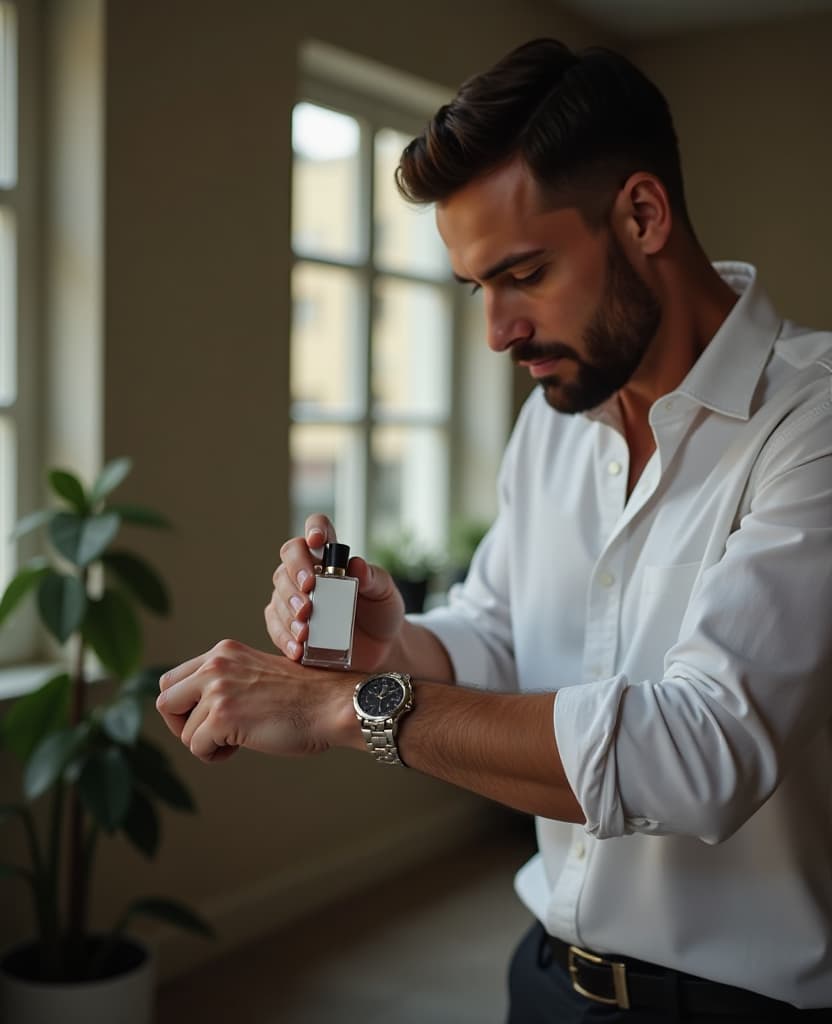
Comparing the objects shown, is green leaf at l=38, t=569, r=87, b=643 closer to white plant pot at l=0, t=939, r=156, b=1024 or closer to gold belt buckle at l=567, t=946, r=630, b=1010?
white plant pot at l=0, t=939, r=156, b=1024

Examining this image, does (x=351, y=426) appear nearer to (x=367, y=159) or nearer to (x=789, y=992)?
(x=367, y=159)

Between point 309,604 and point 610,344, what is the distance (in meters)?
0.46

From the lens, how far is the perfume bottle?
0.96 meters

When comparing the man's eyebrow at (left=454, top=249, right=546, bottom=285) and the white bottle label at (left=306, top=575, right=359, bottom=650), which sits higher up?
the man's eyebrow at (left=454, top=249, right=546, bottom=285)

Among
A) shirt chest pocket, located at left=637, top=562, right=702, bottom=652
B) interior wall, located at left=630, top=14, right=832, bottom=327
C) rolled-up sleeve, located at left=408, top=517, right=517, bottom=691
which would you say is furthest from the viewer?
interior wall, located at left=630, top=14, right=832, bottom=327

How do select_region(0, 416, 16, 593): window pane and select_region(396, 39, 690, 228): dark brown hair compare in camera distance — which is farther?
select_region(0, 416, 16, 593): window pane

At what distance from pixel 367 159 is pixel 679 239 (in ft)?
8.30

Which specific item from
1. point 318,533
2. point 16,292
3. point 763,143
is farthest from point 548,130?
point 763,143

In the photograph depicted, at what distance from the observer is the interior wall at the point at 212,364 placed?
2613 millimetres

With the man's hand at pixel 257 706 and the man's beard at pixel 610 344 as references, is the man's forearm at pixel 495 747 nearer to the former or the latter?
the man's hand at pixel 257 706

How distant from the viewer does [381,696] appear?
37.9 inches

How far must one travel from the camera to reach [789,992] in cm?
109

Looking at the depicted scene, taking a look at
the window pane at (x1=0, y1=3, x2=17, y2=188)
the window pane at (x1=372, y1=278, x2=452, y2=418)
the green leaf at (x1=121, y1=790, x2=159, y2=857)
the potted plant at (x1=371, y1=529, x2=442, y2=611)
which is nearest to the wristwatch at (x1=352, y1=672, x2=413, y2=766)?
the green leaf at (x1=121, y1=790, x2=159, y2=857)

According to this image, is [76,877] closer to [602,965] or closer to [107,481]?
[107,481]
